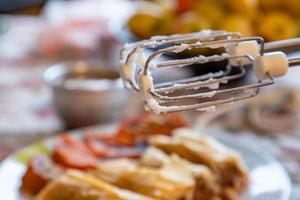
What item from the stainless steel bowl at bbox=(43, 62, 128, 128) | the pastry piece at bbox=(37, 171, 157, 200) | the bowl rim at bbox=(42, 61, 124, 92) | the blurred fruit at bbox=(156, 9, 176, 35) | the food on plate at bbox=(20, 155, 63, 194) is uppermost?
the blurred fruit at bbox=(156, 9, 176, 35)

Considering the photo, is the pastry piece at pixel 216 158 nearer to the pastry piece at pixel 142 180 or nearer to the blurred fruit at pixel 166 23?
the pastry piece at pixel 142 180

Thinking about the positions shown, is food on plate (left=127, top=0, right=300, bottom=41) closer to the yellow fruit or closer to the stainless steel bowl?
the yellow fruit

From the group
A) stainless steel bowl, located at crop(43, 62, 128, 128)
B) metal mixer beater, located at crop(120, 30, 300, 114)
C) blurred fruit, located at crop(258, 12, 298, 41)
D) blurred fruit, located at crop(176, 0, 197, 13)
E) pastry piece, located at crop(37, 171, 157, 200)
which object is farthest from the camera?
blurred fruit, located at crop(176, 0, 197, 13)

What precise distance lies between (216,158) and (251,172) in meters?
0.07

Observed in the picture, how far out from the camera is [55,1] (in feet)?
4.97

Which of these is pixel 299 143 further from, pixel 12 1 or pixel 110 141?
pixel 12 1

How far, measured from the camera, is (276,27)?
3.16ft

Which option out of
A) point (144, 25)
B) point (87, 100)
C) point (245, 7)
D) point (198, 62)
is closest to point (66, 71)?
point (87, 100)

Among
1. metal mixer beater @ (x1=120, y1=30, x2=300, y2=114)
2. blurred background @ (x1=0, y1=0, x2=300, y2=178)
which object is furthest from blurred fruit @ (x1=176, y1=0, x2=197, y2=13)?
metal mixer beater @ (x1=120, y1=30, x2=300, y2=114)

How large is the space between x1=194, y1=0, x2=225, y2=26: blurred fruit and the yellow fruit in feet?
0.26

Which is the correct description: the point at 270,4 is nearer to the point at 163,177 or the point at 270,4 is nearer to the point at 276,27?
the point at 276,27

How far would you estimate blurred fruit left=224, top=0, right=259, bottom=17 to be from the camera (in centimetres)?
98

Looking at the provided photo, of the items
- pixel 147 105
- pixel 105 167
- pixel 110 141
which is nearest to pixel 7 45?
pixel 110 141

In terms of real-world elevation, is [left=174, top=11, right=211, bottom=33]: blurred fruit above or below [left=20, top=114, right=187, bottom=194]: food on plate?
above
